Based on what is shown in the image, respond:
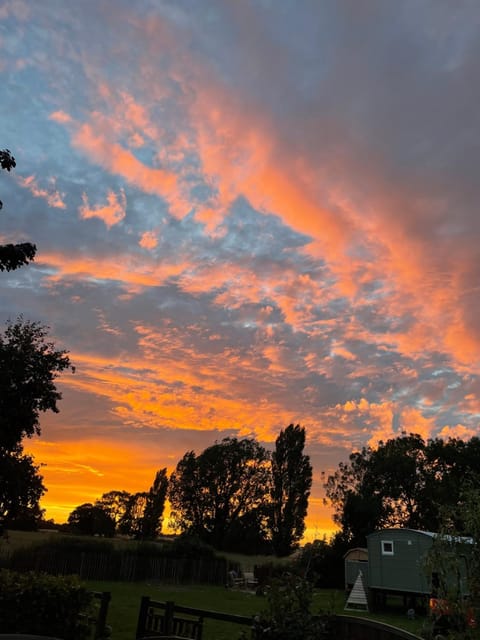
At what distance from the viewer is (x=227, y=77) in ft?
44.4

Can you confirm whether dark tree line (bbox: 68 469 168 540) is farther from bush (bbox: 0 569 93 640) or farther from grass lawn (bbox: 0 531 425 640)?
bush (bbox: 0 569 93 640)

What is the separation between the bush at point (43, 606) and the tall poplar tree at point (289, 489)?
53.8m

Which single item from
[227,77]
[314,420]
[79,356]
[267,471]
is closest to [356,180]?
[227,77]

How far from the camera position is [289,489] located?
60.0 m

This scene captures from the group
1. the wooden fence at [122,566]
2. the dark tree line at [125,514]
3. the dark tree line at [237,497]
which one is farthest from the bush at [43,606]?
the dark tree line at [125,514]

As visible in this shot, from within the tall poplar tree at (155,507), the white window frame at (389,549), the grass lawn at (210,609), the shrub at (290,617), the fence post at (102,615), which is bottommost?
the grass lawn at (210,609)

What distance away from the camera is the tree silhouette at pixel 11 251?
8.81m

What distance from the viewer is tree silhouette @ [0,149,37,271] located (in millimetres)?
8812

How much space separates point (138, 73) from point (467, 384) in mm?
22387

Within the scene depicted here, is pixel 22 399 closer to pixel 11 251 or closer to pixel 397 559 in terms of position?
pixel 11 251

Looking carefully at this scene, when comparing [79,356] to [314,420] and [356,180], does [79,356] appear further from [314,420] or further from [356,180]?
[314,420]

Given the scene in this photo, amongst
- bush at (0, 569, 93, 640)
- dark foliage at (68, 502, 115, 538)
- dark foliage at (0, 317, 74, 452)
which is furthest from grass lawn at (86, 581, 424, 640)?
dark foliage at (68, 502, 115, 538)

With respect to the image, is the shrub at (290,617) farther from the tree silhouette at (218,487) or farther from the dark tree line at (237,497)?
the tree silhouette at (218,487)

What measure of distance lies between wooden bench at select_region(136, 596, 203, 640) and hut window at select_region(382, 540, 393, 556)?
65.0 feet
